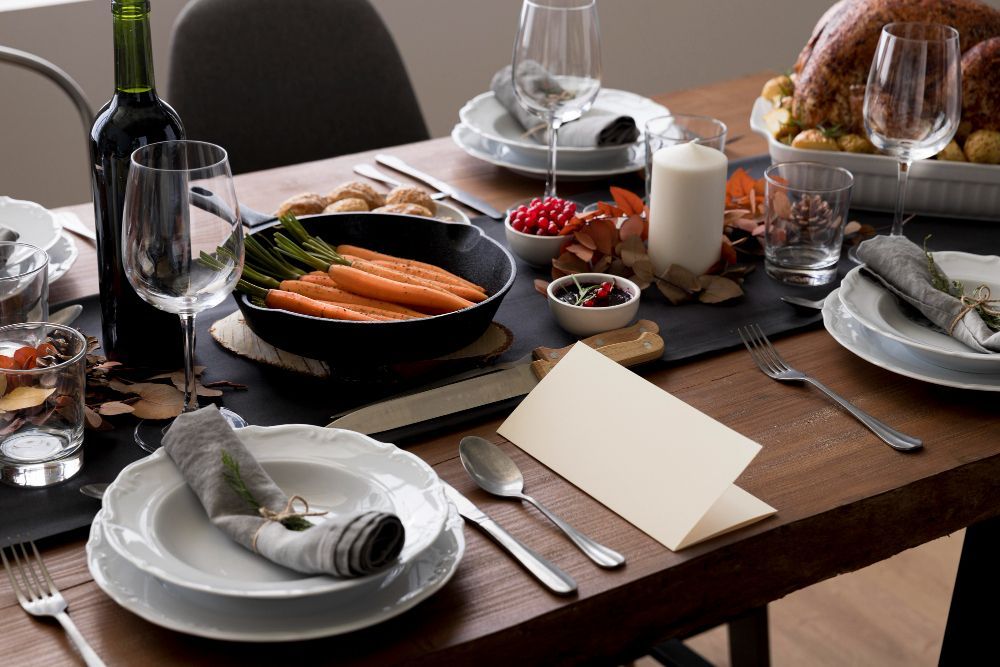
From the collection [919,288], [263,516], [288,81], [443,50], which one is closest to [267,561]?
[263,516]

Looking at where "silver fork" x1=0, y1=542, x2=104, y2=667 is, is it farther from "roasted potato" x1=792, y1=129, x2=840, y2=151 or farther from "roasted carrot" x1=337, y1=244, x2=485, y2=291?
"roasted potato" x1=792, y1=129, x2=840, y2=151

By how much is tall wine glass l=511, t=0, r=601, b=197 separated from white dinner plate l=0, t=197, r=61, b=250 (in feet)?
1.89

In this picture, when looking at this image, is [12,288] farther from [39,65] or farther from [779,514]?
[779,514]

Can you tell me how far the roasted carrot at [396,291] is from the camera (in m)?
1.05

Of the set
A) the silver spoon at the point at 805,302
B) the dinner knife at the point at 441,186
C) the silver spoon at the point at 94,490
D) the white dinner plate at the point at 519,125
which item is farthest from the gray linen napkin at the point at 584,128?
the silver spoon at the point at 94,490

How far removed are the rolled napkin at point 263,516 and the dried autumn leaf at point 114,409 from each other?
158 millimetres

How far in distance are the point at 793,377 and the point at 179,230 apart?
57 centimetres

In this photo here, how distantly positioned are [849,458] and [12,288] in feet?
2.42

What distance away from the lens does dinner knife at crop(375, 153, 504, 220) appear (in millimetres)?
1457

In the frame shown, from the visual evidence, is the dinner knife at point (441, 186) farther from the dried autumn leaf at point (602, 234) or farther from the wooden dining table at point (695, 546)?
the wooden dining table at point (695, 546)

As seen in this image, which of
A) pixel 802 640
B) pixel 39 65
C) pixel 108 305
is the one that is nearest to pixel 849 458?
pixel 108 305

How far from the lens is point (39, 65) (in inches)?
50.8

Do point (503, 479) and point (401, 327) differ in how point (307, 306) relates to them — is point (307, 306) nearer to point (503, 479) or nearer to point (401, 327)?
point (401, 327)

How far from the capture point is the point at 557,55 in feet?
4.18
